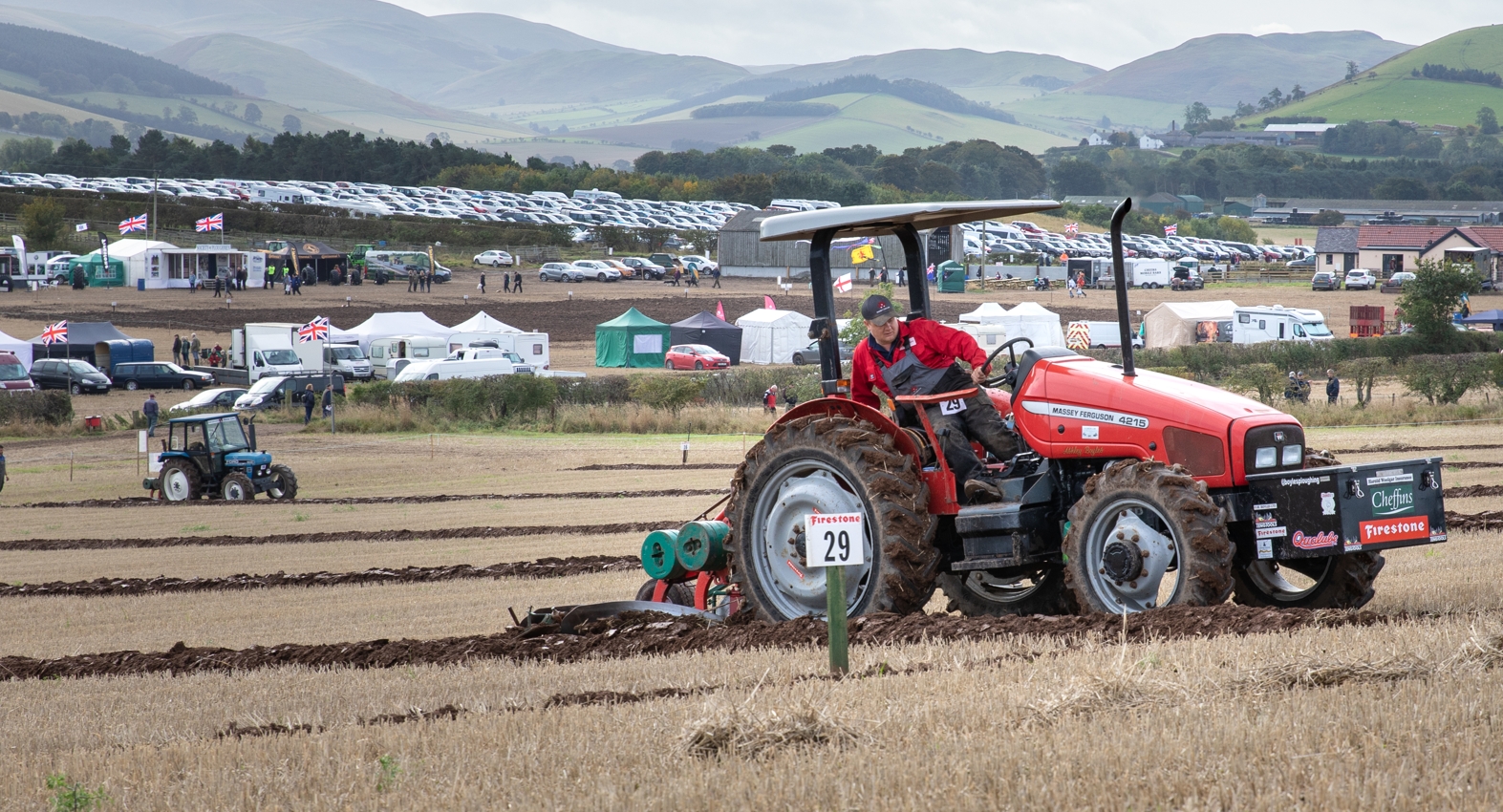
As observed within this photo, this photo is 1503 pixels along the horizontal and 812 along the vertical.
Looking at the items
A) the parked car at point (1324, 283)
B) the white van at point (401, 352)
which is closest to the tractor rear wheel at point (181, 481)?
the white van at point (401, 352)

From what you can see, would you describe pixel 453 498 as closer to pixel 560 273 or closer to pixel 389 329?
pixel 389 329

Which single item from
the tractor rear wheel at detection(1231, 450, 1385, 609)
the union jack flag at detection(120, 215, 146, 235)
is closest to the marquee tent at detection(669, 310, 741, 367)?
the union jack flag at detection(120, 215, 146, 235)

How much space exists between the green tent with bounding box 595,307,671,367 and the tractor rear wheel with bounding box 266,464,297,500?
2549 centimetres

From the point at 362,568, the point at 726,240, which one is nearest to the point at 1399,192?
the point at 726,240

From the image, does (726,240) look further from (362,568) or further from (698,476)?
(362,568)

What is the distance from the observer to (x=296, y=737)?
5684 millimetres

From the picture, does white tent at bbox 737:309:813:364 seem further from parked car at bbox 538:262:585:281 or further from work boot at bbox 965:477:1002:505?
work boot at bbox 965:477:1002:505

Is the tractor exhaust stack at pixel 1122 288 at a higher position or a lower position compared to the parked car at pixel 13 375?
higher

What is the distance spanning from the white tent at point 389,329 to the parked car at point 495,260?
110 ft

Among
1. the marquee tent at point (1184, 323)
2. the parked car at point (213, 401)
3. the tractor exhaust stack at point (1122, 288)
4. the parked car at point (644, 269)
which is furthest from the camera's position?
the parked car at point (644, 269)

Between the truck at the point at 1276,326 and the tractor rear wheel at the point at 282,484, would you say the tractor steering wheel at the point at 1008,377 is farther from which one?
the truck at the point at 1276,326

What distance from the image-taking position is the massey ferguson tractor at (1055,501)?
6809mm

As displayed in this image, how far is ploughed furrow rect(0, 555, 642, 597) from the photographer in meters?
14.4

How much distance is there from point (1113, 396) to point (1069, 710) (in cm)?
281
